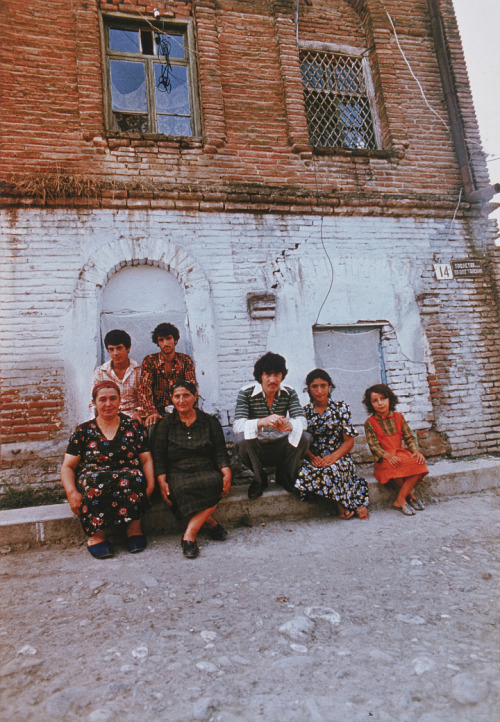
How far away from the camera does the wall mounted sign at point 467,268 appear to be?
6270 mm

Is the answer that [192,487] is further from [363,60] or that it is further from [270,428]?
[363,60]

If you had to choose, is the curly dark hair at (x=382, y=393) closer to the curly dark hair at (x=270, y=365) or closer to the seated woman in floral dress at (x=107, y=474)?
the curly dark hair at (x=270, y=365)

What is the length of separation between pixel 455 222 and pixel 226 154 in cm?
333

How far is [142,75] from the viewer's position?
5.97m

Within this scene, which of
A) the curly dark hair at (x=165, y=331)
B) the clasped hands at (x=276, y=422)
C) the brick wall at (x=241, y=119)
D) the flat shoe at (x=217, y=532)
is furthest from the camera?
the brick wall at (x=241, y=119)

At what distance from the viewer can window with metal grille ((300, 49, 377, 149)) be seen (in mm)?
6480

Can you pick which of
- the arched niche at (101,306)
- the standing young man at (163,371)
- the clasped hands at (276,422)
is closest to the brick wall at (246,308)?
the arched niche at (101,306)

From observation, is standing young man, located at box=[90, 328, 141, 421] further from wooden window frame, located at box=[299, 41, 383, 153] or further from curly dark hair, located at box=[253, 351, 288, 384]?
wooden window frame, located at box=[299, 41, 383, 153]

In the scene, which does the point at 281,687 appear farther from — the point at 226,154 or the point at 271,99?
the point at 271,99

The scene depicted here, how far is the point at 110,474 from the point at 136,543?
0.58 metres

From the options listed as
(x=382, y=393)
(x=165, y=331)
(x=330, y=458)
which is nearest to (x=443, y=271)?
(x=382, y=393)

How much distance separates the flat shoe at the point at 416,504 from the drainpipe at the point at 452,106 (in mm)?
4411

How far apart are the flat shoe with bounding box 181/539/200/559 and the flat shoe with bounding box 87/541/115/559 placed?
0.55m

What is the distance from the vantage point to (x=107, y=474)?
139 inches
